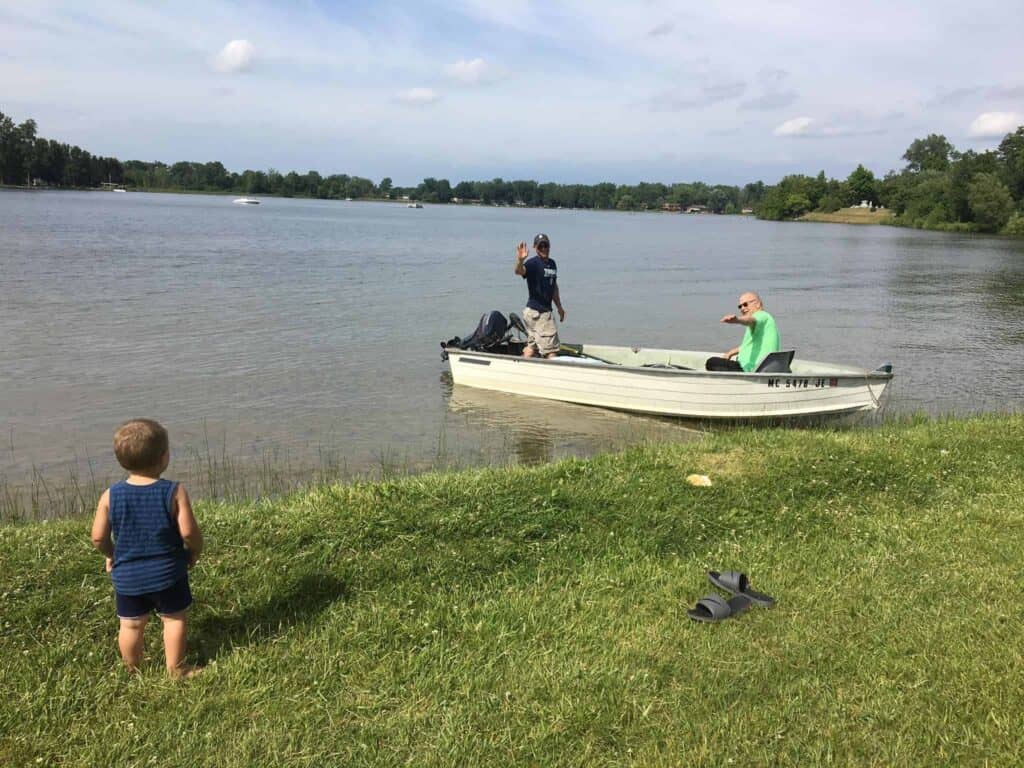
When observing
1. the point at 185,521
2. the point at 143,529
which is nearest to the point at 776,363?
the point at 185,521

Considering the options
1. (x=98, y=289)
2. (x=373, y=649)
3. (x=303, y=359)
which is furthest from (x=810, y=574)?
(x=98, y=289)

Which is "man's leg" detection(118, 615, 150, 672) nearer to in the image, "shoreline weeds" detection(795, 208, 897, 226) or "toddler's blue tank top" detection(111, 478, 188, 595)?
"toddler's blue tank top" detection(111, 478, 188, 595)

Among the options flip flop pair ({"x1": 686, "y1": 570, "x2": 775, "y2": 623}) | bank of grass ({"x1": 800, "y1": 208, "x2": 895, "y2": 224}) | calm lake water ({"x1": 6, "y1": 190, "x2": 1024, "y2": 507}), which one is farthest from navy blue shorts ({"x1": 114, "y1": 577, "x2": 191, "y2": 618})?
bank of grass ({"x1": 800, "y1": 208, "x2": 895, "y2": 224})

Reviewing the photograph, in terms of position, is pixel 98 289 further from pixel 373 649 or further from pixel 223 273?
pixel 373 649

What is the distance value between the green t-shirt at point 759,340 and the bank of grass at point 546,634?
4771 mm

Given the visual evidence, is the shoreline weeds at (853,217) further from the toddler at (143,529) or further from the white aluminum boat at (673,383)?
the toddler at (143,529)

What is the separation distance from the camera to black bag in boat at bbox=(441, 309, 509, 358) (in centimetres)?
1451

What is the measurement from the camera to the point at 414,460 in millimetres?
10328

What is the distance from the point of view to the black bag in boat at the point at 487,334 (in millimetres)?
14508

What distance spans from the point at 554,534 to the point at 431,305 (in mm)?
20884

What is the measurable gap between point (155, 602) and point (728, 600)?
3252mm

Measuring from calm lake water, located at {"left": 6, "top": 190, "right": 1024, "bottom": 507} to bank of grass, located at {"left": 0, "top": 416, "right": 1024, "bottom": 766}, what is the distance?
448 cm

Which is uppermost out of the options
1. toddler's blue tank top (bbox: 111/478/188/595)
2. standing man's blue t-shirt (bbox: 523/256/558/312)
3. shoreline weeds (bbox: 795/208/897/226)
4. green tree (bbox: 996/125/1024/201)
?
green tree (bbox: 996/125/1024/201)

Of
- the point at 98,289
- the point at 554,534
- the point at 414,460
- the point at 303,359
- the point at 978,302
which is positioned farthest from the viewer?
the point at 978,302
